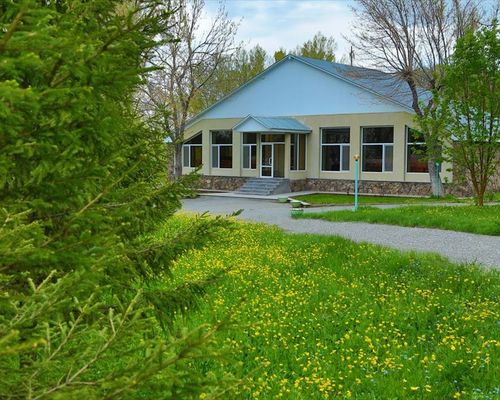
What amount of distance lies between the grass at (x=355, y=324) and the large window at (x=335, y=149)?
19.0m

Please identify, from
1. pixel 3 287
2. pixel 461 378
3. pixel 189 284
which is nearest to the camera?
pixel 3 287

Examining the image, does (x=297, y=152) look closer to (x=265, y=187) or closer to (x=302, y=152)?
(x=302, y=152)

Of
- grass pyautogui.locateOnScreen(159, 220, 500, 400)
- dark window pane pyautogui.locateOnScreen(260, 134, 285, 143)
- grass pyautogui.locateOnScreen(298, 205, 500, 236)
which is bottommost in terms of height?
grass pyautogui.locateOnScreen(159, 220, 500, 400)

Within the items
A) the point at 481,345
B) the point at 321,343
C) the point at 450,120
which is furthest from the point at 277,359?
the point at 450,120

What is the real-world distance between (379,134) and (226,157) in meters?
9.45

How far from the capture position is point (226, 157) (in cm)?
3238

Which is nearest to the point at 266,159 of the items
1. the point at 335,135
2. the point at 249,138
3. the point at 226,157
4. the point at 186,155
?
the point at 249,138

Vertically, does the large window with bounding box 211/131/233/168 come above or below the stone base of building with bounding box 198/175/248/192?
above

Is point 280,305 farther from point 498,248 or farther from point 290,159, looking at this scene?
point 290,159

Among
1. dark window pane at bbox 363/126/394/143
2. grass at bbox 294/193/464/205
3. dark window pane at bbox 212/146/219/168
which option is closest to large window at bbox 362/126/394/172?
dark window pane at bbox 363/126/394/143

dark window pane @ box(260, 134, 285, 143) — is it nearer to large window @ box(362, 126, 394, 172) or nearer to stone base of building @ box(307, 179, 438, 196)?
stone base of building @ box(307, 179, 438, 196)

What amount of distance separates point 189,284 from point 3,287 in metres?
1.73

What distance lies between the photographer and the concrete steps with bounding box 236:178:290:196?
2825 centimetres

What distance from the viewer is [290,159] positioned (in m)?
29.2
